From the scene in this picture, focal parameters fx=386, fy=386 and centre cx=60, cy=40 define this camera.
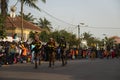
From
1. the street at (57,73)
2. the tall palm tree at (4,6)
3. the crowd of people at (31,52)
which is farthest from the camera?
the tall palm tree at (4,6)

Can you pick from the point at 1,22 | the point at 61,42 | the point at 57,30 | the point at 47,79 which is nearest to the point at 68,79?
the point at 47,79

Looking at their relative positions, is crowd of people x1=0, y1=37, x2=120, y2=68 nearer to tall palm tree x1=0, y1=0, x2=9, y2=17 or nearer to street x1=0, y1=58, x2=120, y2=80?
street x1=0, y1=58, x2=120, y2=80

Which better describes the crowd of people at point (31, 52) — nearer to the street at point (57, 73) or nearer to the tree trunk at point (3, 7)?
the street at point (57, 73)

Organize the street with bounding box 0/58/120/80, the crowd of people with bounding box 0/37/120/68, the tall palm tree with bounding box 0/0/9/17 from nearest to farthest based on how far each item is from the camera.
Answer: the street with bounding box 0/58/120/80 → the crowd of people with bounding box 0/37/120/68 → the tall palm tree with bounding box 0/0/9/17

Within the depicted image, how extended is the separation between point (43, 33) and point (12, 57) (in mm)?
32518

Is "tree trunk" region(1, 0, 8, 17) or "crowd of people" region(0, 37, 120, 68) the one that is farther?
"tree trunk" region(1, 0, 8, 17)

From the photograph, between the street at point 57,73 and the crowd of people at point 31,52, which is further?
the crowd of people at point 31,52

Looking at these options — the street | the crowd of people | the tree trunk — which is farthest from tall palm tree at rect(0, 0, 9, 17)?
the street

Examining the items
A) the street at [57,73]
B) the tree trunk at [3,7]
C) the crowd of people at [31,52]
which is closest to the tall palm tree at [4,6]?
the tree trunk at [3,7]

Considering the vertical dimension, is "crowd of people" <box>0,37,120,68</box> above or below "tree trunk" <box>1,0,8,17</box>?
below

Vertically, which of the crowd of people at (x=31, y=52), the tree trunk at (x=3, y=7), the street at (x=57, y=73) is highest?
the tree trunk at (x=3, y=7)

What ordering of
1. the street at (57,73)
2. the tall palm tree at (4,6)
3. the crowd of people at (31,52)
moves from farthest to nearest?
the tall palm tree at (4,6), the crowd of people at (31,52), the street at (57,73)

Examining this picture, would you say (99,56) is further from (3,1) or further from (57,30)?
(3,1)

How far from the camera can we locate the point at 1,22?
82.2ft
